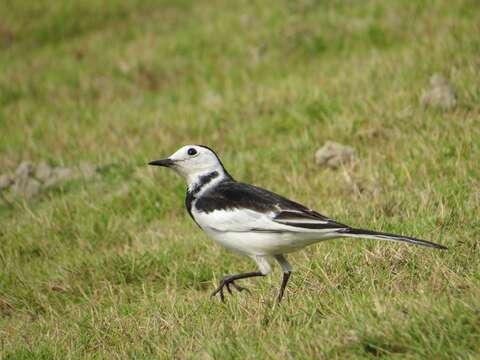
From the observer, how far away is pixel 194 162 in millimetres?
5434

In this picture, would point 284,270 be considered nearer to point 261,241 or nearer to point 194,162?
point 261,241

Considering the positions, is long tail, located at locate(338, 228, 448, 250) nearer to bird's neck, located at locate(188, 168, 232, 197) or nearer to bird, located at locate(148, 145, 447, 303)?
bird, located at locate(148, 145, 447, 303)

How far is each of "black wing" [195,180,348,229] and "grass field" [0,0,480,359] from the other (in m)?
0.44

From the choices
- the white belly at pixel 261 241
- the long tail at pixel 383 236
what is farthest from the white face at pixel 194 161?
Result: the long tail at pixel 383 236

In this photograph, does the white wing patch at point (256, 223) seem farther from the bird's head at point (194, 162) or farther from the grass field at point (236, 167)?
the bird's head at point (194, 162)

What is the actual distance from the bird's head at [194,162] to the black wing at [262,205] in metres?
0.27

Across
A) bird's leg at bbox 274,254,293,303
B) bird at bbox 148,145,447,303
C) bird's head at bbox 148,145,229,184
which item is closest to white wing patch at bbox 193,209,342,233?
bird at bbox 148,145,447,303

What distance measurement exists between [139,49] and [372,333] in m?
9.08

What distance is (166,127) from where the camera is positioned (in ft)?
30.6

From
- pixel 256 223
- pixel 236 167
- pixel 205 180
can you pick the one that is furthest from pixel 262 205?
pixel 236 167

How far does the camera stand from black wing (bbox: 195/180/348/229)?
450 centimetres

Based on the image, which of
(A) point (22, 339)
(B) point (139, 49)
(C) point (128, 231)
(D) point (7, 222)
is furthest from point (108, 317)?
(B) point (139, 49)

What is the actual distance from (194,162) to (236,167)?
2262mm

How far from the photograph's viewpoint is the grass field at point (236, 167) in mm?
4230
